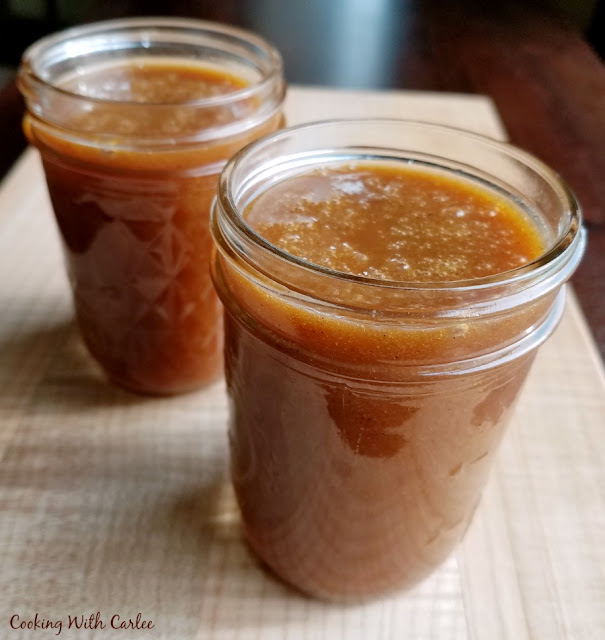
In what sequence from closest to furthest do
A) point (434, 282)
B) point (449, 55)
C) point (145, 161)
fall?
point (434, 282)
point (145, 161)
point (449, 55)

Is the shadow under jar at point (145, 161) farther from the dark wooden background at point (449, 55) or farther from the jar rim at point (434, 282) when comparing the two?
the dark wooden background at point (449, 55)

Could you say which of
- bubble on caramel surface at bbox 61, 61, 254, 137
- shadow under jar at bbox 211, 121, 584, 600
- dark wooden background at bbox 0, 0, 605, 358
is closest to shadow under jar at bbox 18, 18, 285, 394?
bubble on caramel surface at bbox 61, 61, 254, 137

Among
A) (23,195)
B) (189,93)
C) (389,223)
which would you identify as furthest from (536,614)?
(23,195)

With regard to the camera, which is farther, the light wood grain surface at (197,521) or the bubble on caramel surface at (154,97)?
the bubble on caramel surface at (154,97)

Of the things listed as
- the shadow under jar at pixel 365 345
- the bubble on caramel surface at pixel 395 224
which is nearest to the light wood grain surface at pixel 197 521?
the shadow under jar at pixel 365 345

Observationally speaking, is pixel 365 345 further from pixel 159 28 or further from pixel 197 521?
pixel 159 28

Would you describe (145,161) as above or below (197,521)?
above

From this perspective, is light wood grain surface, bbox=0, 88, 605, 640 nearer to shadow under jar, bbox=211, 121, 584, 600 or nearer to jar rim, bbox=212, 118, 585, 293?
shadow under jar, bbox=211, 121, 584, 600

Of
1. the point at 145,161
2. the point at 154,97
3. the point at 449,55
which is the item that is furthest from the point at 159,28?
the point at 449,55
